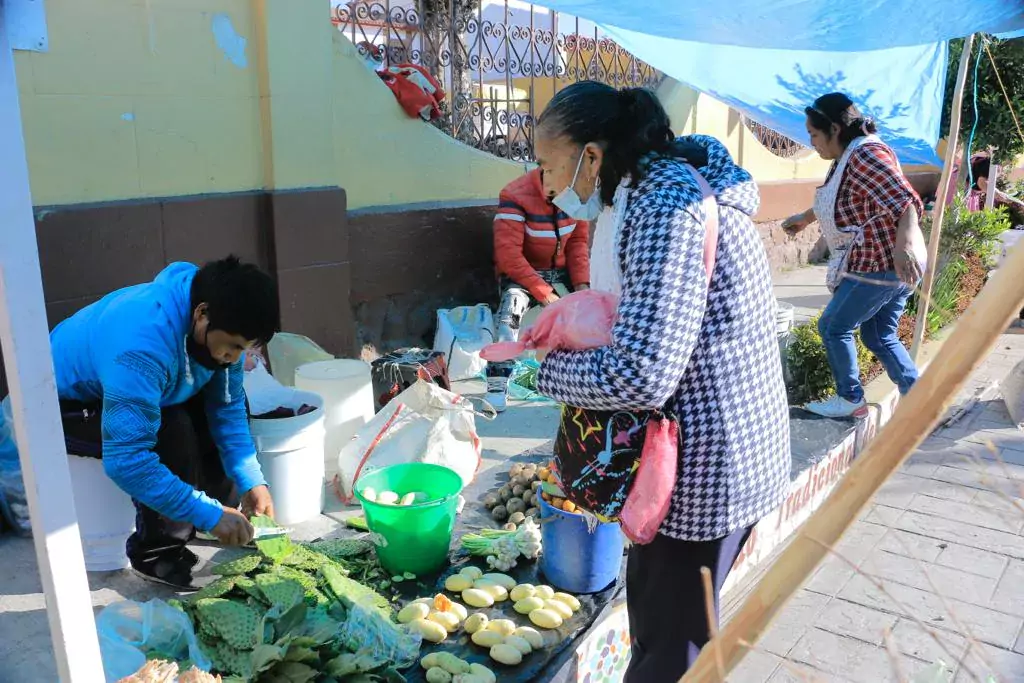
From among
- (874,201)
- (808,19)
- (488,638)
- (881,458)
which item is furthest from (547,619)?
(874,201)

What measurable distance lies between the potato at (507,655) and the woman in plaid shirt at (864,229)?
96.3 inches

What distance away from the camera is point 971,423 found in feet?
16.5

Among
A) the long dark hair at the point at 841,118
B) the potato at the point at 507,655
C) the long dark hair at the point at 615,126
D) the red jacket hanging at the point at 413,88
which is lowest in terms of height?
the potato at the point at 507,655

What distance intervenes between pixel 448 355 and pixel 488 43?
234 cm

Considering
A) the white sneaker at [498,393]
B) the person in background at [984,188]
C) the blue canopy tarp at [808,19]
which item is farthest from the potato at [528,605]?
the person in background at [984,188]

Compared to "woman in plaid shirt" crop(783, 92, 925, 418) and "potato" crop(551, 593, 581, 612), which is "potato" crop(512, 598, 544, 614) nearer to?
"potato" crop(551, 593, 581, 612)

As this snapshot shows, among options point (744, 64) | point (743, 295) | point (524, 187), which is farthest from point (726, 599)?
point (524, 187)

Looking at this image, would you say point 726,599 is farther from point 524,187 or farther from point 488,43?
point 488,43

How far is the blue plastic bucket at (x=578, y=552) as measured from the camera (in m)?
2.62

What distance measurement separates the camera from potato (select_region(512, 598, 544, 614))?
260 centimetres

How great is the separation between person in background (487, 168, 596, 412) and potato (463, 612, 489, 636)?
2.64 metres

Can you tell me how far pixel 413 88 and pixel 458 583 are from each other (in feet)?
11.5

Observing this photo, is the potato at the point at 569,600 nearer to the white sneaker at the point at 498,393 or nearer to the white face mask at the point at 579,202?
the white face mask at the point at 579,202

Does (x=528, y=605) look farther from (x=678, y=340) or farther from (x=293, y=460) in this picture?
(x=678, y=340)
